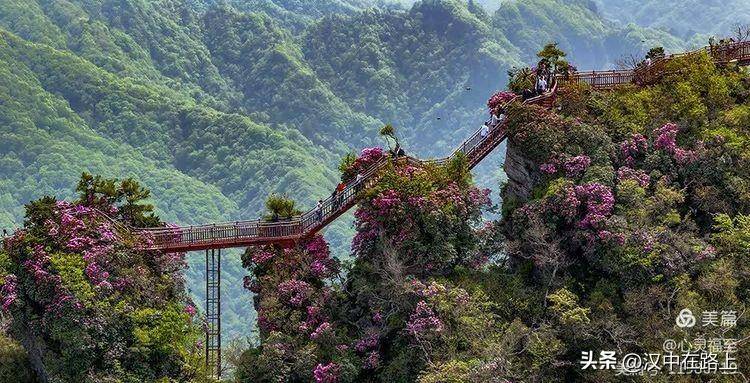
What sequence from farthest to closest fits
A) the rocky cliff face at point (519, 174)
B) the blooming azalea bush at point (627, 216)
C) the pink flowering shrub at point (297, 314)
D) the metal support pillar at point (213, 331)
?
the metal support pillar at point (213, 331), the rocky cliff face at point (519, 174), the pink flowering shrub at point (297, 314), the blooming azalea bush at point (627, 216)

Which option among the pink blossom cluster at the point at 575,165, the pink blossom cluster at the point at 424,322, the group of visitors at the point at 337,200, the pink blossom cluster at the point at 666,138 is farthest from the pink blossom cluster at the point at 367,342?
the pink blossom cluster at the point at 666,138

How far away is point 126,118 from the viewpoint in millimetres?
114000

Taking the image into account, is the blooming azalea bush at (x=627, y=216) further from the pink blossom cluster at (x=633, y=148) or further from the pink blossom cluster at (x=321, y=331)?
the pink blossom cluster at (x=321, y=331)

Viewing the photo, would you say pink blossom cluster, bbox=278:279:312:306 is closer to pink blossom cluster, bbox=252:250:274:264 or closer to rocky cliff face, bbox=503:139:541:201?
pink blossom cluster, bbox=252:250:274:264

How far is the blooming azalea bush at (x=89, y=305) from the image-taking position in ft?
106

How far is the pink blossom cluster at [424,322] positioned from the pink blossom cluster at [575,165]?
6101 mm

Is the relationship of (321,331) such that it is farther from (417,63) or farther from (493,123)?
(417,63)

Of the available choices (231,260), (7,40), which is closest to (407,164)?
(231,260)

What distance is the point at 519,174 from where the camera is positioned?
36.3 meters

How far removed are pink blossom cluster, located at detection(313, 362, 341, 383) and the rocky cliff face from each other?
8.11 meters

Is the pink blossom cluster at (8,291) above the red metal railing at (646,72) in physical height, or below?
below

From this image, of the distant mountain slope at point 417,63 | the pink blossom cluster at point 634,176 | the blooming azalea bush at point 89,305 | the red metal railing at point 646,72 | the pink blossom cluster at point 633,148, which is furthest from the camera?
the distant mountain slope at point 417,63

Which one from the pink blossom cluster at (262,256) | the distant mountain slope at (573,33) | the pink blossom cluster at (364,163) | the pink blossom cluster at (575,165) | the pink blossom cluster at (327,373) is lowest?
the pink blossom cluster at (327,373)

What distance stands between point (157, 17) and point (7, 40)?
Result: 32.1 metres
